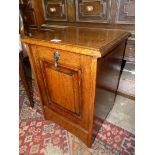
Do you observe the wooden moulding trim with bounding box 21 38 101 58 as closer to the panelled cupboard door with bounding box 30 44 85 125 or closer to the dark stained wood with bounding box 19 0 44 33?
the panelled cupboard door with bounding box 30 44 85 125

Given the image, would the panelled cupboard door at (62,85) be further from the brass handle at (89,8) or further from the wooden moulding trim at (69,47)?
the brass handle at (89,8)

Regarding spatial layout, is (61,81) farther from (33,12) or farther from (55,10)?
(33,12)

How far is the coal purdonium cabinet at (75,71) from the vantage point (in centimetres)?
75

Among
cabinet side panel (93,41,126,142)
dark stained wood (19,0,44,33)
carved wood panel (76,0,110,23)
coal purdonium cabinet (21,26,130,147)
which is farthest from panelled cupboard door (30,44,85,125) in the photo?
dark stained wood (19,0,44,33)

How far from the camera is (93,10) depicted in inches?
42.9

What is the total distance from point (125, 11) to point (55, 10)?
23.3 inches

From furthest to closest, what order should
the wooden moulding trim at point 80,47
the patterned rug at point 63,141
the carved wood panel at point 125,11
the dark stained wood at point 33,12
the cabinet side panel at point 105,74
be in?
the dark stained wood at point 33,12
the patterned rug at point 63,141
the carved wood panel at point 125,11
the cabinet side panel at point 105,74
the wooden moulding trim at point 80,47

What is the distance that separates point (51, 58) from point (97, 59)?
0.31 m

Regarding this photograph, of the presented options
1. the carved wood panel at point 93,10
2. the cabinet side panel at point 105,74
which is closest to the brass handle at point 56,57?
the cabinet side panel at point 105,74

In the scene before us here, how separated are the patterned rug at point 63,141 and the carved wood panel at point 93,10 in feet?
2.75

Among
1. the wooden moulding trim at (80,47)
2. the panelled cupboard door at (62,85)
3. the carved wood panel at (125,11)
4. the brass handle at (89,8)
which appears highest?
the brass handle at (89,8)
